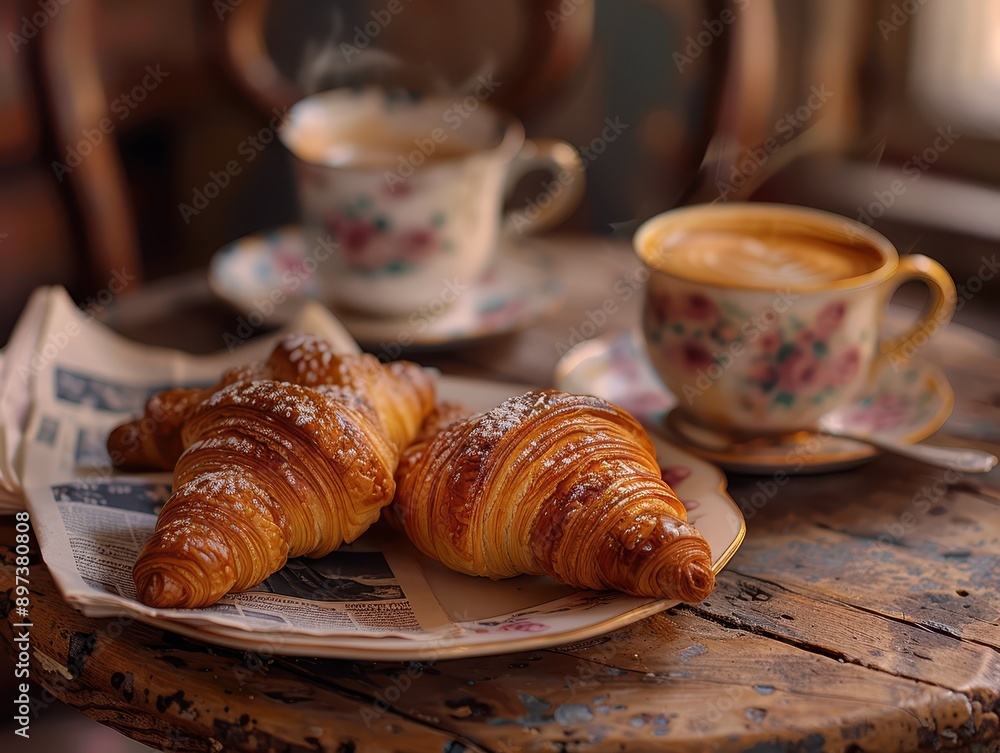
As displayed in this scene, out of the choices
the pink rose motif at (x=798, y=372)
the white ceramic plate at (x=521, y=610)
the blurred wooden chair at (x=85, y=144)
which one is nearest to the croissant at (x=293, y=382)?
the white ceramic plate at (x=521, y=610)

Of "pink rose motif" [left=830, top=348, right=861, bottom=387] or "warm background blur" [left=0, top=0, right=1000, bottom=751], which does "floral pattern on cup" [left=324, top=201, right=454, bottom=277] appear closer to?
"pink rose motif" [left=830, top=348, right=861, bottom=387]

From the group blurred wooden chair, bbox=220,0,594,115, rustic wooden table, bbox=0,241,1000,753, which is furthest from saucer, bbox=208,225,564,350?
blurred wooden chair, bbox=220,0,594,115

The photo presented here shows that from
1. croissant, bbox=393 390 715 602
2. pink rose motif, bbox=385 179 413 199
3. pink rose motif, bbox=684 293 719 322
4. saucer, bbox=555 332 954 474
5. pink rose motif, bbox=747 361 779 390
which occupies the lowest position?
saucer, bbox=555 332 954 474

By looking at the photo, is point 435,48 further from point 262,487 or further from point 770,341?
point 262,487

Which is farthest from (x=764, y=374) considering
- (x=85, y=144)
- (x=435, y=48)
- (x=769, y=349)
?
(x=435, y=48)

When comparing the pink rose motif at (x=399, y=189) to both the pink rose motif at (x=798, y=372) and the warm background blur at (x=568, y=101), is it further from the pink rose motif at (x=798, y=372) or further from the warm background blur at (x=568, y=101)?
the warm background blur at (x=568, y=101)
